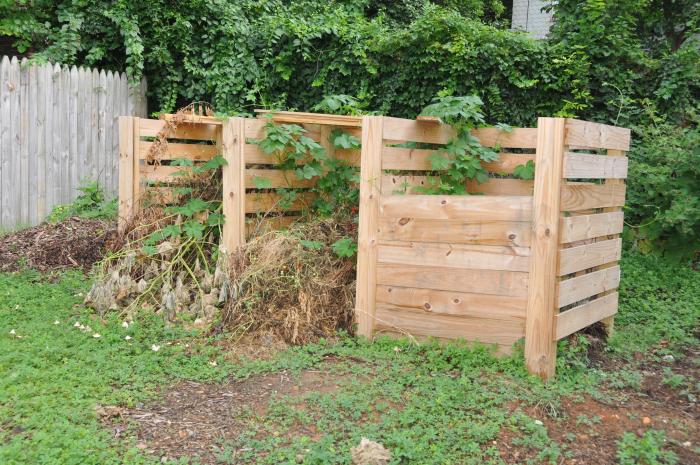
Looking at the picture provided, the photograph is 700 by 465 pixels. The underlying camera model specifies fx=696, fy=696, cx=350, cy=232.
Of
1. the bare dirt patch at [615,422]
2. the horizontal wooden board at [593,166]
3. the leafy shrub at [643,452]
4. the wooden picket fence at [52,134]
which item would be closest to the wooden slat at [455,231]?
the horizontal wooden board at [593,166]

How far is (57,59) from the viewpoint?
31.1 ft

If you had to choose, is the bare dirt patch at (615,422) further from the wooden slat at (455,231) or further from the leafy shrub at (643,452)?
the wooden slat at (455,231)

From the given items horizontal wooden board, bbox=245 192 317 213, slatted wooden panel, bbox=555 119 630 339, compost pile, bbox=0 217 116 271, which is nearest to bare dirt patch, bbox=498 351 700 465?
slatted wooden panel, bbox=555 119 630 339

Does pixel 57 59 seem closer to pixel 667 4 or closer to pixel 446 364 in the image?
pixel 446 364

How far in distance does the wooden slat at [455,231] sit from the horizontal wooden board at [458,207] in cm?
3

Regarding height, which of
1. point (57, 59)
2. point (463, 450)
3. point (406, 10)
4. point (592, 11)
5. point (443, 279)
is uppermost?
point (406, 10)

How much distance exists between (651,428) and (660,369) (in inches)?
45.9

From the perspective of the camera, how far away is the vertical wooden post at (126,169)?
6.23 m

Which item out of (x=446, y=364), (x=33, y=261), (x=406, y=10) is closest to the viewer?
(x=446, y=364)

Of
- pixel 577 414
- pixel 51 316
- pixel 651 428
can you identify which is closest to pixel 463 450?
pixel 577 414

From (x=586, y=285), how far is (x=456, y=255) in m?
0.99

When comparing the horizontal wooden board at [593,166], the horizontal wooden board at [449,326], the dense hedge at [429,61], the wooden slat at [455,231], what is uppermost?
the dense hedge at [429,61]

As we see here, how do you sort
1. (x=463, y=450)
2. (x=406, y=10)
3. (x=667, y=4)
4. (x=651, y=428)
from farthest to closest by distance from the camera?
(x=406, y=10), (x=667, y=4), (x=651, y=428), (x=463, y=450)

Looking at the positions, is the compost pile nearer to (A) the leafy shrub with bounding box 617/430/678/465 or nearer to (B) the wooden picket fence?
(B) the wooden picket fence
